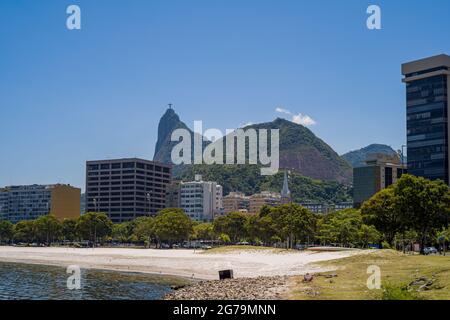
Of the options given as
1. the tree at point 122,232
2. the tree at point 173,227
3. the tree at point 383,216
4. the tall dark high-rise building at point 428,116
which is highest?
the tall dark high-rise building at point 428,116

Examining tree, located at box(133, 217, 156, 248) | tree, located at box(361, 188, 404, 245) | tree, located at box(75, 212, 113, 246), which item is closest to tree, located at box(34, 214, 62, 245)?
tree, located at box(75, 212, 113, 246)

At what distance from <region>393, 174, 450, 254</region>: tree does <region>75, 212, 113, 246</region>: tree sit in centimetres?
10931

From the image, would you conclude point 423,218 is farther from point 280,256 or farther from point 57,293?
point 57,293

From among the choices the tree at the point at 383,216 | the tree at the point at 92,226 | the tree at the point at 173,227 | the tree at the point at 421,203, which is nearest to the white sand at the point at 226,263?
the tree at the point at 421,203

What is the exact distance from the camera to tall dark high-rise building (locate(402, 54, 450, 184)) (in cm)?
17362

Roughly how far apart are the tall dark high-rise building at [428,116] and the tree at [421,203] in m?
106

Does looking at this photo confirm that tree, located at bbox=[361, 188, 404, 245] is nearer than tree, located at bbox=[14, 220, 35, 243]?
Yes

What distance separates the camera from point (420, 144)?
179625 millimetres

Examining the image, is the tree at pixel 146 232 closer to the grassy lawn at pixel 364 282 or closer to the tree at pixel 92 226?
the tree at pixel 92 226

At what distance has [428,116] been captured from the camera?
179 metres

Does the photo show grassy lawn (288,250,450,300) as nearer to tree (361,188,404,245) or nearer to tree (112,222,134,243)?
tree (361,188,404,245)

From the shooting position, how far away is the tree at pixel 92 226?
16225 cm
